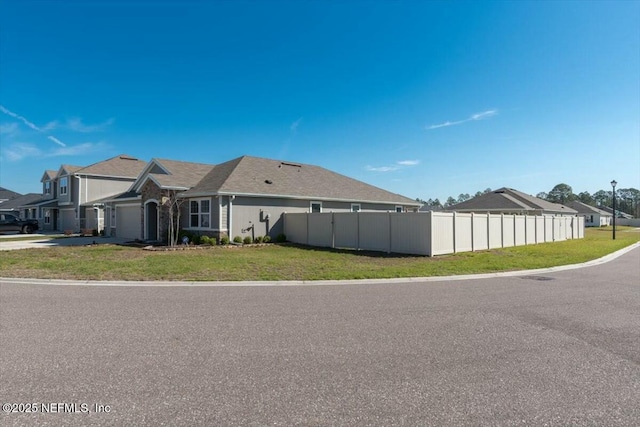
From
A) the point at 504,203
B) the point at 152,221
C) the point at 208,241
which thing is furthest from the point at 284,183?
the point at 504,203

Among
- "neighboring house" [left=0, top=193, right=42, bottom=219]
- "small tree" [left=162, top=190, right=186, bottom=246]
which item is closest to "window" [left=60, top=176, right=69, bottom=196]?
"neighboring house" [left=0, top=193, right=42, bottom=219]

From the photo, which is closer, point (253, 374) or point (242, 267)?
point (253, 374)

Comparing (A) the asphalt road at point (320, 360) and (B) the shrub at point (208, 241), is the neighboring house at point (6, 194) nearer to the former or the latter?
(B) the shrub at point (208, 241)

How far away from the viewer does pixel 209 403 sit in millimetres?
3336

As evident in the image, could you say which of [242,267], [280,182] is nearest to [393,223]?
[242,267]

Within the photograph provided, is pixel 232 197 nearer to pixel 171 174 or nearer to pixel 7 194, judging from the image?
pixel 171 174

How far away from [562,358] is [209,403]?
13.3ft

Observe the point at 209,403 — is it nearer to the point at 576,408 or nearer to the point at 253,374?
the point at 253,374

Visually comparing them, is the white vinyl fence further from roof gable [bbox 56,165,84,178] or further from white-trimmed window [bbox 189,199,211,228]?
roof gable [bbox 56,165,84,178]

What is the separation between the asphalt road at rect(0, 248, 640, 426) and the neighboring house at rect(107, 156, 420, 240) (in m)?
12.3

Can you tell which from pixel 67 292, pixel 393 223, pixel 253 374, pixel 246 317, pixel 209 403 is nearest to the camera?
pixel 209 403

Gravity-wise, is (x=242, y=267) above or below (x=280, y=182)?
below

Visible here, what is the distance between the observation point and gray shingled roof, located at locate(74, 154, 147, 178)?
32.6 metres

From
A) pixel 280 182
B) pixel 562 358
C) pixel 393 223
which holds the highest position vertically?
pixel 280 182
